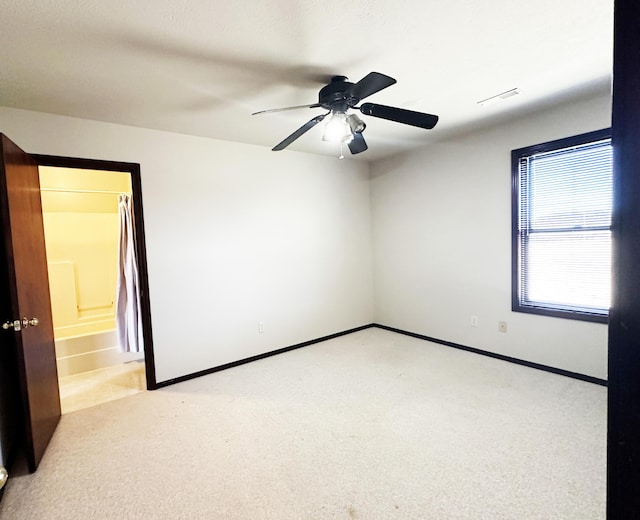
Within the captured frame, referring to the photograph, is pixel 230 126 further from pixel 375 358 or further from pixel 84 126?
pixel 375 358

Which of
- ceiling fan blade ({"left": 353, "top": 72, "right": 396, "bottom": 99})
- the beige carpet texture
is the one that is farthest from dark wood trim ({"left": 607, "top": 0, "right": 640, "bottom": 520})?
the beige carpet texture

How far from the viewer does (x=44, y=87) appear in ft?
7.14

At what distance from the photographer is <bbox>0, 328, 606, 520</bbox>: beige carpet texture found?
1653mm

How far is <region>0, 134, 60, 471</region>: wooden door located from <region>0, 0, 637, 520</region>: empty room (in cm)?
2

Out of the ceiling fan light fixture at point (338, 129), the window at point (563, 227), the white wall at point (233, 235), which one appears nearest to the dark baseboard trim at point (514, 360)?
the window at point (563, 227)

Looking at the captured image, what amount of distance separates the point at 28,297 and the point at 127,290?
4.54 feet

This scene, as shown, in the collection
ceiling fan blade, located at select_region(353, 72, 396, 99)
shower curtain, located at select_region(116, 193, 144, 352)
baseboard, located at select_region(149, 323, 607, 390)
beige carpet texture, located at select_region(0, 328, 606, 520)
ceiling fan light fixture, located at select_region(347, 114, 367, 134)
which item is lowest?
beige carpet texture, located at select_region(0, 328, 606, 520)

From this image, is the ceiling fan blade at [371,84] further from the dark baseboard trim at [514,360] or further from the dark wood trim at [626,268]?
the dark baseboard trim at [514,360]

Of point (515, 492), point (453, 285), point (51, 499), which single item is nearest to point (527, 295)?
point (453, 285)

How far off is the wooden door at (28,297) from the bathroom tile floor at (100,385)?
1.38 feet

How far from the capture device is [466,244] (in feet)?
12.1

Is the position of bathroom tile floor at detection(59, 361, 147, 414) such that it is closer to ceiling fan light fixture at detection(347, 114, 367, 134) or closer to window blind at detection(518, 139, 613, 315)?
ceiling fan light fixture at detection(347, 114, 367, 134)

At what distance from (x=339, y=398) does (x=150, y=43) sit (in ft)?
8.99

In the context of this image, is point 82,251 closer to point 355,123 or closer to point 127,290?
point 127,290
